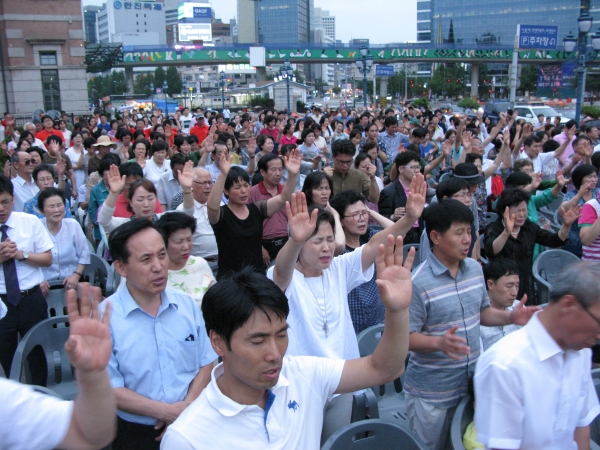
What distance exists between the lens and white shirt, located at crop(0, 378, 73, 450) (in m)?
1.48

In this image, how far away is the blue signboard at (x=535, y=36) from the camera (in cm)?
2411

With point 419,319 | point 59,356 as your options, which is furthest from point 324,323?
point 59,356

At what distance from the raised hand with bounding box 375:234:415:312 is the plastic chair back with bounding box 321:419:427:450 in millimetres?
694

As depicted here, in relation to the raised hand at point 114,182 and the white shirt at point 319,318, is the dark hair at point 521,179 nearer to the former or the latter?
the white shirt at point 319,318

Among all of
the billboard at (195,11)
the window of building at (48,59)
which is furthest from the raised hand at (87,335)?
the billboard at (195,11)

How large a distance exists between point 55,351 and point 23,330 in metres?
0.31

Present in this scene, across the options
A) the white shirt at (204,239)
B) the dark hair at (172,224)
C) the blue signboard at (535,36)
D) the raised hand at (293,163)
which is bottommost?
the white shirt at (204,239)

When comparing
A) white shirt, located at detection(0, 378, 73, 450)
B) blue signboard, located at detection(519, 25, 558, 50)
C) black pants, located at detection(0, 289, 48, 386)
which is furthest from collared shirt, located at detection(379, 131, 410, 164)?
blue signboard, located at detection(519, 25, 558, 50)

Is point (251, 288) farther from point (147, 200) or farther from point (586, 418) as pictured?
point (147, 200)

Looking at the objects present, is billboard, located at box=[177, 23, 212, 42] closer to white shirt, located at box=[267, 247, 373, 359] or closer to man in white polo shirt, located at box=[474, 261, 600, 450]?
white shirt, located at box=[267, 247, 373, 359]

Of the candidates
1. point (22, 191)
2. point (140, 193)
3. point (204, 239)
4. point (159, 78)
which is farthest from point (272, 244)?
point (159, 78)

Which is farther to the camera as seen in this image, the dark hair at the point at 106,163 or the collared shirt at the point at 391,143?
the collared shirt at the point at 391,143

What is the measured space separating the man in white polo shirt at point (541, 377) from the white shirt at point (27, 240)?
3069mm

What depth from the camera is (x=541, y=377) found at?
1880mm
